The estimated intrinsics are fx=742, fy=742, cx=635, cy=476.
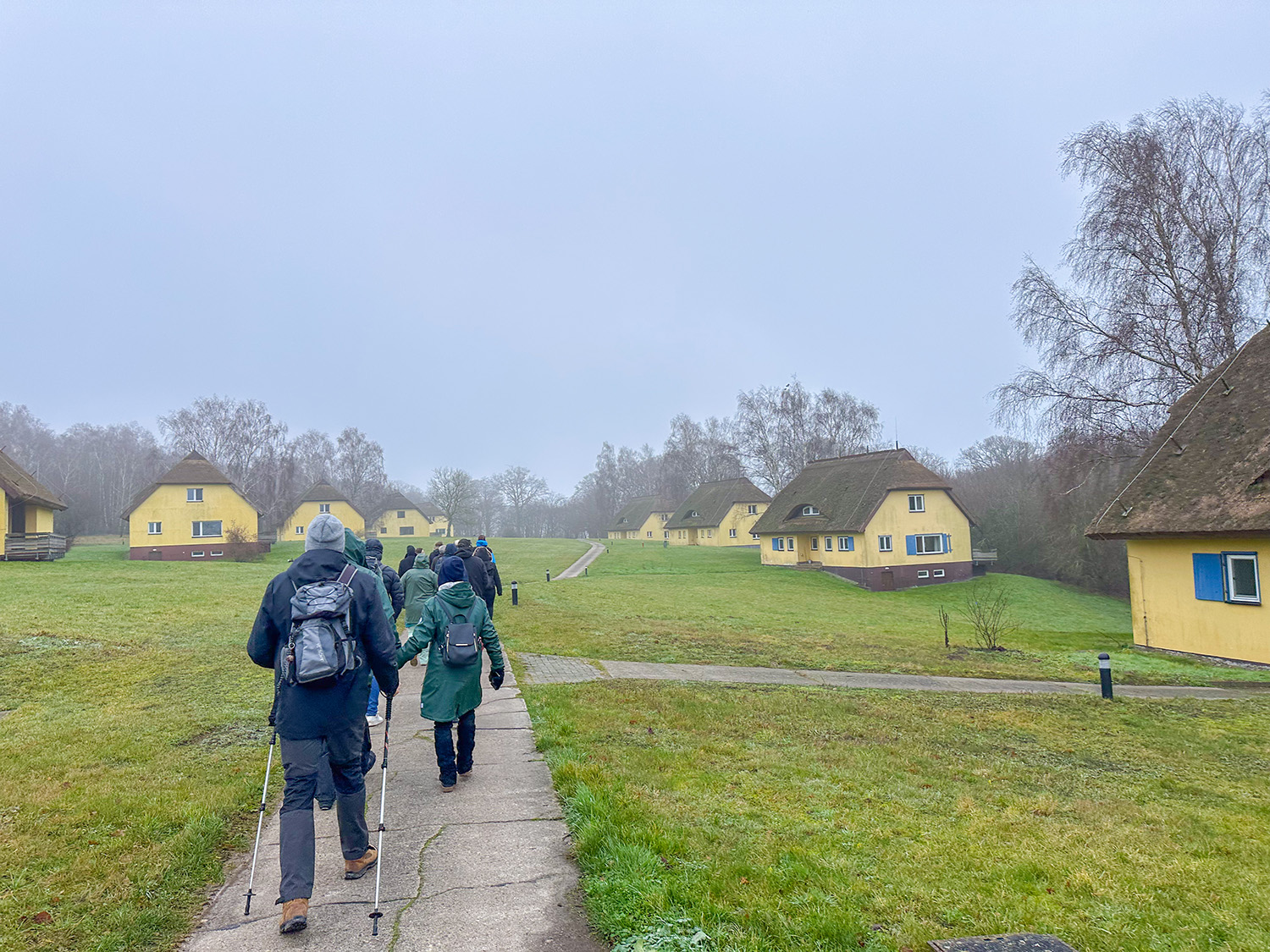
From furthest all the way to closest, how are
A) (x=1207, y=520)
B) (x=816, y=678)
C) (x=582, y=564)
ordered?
(x=582, y=564), (x=1207, y=520), (x=816, y=678)

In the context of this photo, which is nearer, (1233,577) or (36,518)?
(1233,577)

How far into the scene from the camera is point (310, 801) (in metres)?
4.10

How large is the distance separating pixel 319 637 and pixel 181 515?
45.9 m

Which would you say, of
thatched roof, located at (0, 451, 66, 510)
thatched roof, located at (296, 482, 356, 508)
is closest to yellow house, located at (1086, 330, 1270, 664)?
thatched roof, located at (0, 451, 66, 510)

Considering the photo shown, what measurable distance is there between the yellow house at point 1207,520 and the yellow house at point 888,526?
18.1m

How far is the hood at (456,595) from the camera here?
6.31m

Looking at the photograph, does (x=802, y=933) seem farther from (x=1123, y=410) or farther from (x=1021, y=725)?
(x=1123, y=410)

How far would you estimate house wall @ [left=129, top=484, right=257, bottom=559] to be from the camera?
4206 cm

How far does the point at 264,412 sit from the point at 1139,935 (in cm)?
6159

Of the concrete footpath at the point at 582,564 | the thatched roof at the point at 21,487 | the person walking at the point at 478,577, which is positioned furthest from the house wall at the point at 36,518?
the person walking at the point at 478,577

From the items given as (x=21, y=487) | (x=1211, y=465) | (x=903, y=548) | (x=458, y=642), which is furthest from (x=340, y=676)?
(x=21, y=487)

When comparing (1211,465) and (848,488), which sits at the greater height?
(848,488)

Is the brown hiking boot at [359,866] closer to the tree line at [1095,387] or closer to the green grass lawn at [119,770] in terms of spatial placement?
the green grass lawn at [119,770]

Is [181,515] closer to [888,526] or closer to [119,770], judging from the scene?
[888,526]
